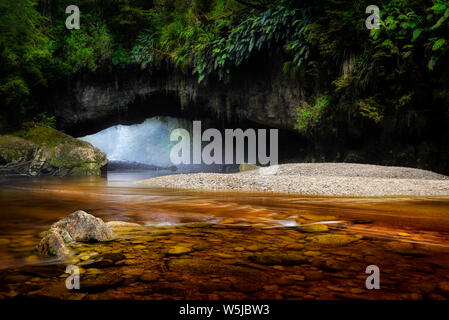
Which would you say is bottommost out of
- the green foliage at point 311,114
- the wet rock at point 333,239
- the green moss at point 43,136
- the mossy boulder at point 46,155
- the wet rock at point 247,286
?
the wet rock at point 247,286

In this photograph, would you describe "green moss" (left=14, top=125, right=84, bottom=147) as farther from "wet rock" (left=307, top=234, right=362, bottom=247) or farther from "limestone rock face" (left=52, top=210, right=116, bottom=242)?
"wet rock" (left=307, top=234, right=362, bottom=247)

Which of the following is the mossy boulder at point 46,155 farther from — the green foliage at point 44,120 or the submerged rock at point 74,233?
the submerged rock at point 74,233

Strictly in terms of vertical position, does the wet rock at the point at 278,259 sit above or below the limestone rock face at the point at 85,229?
below

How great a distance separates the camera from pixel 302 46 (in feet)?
32.3

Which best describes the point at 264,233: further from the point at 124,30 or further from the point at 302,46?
the point at 124,30

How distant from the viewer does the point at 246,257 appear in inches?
72.0

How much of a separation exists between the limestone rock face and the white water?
28717 millimetres

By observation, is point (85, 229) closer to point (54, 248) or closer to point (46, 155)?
point (54, 248)

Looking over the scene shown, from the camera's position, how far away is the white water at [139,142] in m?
33.9

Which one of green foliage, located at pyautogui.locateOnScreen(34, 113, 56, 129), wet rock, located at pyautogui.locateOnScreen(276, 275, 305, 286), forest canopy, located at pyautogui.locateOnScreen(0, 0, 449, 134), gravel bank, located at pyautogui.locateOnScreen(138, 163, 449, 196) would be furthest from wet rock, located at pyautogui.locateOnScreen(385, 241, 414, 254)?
green foliage, located at pyautogui.locateOnScreen(34, 113, 56, 129)

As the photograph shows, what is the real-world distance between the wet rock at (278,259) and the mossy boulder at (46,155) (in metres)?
12.1

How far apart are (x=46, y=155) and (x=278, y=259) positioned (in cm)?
1298

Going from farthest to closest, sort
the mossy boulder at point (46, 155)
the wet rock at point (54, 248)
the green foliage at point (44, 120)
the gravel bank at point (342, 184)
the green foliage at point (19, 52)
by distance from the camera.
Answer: the green foliage at point (44, 120)
the green foliage at point (19, 52)
the mossy boulder at point (46, 155)
the gravel bank at point (342, 184)
the wet rock at point (54, 248)

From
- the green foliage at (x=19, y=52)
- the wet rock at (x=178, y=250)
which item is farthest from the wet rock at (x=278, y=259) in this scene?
the green foliage at (x=19, y=52)
